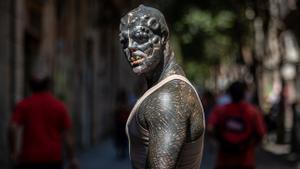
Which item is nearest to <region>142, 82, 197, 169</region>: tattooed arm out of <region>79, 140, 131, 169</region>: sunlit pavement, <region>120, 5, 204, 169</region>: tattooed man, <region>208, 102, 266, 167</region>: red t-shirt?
<region>120, 5, 204, 169</region>: tattooed man

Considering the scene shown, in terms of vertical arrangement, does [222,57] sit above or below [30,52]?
below

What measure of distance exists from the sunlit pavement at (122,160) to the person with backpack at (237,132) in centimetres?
865

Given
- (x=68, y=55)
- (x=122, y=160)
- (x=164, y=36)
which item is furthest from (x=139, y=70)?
(x=122, y=160)

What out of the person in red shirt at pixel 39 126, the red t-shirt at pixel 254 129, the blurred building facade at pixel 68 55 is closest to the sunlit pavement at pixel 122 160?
the blurred building facade at pixel 68 55

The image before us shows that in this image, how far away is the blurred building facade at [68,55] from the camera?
39.1ft

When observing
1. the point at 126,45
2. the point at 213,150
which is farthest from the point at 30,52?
the point at 126,45

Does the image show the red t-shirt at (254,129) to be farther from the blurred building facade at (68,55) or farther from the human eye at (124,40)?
the human eye at (124,40)

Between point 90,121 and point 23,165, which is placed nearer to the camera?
point 23,165

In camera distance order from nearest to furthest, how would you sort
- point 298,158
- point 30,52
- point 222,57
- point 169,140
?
1. point 169,140
2. point 30,52
3. point 298,158
4. point 222,57

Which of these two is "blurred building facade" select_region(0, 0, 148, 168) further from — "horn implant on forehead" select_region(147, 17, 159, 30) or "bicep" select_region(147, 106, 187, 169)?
"bicep" select_region(147, 106, 187, 169)

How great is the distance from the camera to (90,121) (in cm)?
2231

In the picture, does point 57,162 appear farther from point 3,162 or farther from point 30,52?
point 30,52

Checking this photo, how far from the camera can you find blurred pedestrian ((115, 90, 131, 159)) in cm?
1773

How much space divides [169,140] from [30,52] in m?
11.9
